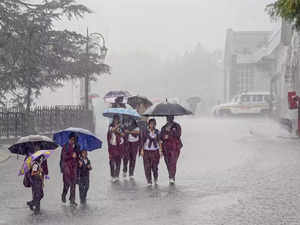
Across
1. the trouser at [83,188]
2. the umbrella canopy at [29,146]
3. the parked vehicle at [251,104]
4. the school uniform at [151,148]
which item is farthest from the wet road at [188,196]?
the parked vehicle at [251,104]

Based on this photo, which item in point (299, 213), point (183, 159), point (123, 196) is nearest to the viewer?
point (299, 213)

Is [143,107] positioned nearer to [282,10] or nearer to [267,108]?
[282,10]

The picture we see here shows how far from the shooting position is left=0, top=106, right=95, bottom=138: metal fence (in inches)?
975

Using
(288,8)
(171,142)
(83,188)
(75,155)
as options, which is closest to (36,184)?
(75,155)

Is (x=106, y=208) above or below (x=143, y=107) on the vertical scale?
below

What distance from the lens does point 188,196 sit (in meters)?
10.6

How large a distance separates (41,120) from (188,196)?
698 inches

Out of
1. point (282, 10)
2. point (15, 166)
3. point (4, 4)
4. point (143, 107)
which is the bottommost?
point (15, 166)

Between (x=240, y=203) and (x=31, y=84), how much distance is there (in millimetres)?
17522

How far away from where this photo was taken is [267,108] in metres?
43.8

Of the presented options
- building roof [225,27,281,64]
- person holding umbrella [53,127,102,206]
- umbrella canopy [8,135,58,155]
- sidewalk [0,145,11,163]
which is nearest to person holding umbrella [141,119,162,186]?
person holding umbrella [53,127,102,206]

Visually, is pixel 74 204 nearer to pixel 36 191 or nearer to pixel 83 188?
pixel 83 188

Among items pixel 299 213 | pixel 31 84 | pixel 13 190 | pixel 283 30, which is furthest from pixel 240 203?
pixel 283 30

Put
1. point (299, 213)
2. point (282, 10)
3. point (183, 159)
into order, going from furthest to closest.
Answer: point (183, 159), point (282, 10), point (299, 213)
